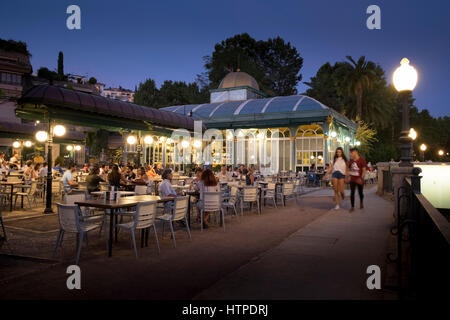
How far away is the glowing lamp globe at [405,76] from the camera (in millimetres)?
6691

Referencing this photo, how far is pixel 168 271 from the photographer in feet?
16.0

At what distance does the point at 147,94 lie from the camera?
161 ft

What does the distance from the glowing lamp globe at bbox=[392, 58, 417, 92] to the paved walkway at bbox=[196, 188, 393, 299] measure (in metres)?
3.07

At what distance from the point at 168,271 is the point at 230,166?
22021mm

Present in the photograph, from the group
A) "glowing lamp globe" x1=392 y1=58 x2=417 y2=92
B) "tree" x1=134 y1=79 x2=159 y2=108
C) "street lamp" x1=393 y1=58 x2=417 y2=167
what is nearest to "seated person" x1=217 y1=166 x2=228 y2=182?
"street lamp" x1=393 y1=58 x2=417 y2=167

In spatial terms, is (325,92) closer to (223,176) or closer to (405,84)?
(223,176)

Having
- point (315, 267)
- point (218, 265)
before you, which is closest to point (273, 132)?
point (218, 265)

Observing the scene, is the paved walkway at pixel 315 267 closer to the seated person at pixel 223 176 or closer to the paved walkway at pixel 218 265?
the paved walkway at pixel 218 265

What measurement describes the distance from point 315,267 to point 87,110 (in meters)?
10.1

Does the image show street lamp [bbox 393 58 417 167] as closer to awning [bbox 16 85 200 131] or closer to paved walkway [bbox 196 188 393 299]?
paved walkway [bbox 196 188 393 299]

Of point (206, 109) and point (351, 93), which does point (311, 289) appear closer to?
point (206, 109)

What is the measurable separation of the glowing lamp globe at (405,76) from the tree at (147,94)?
4453 centimetres
